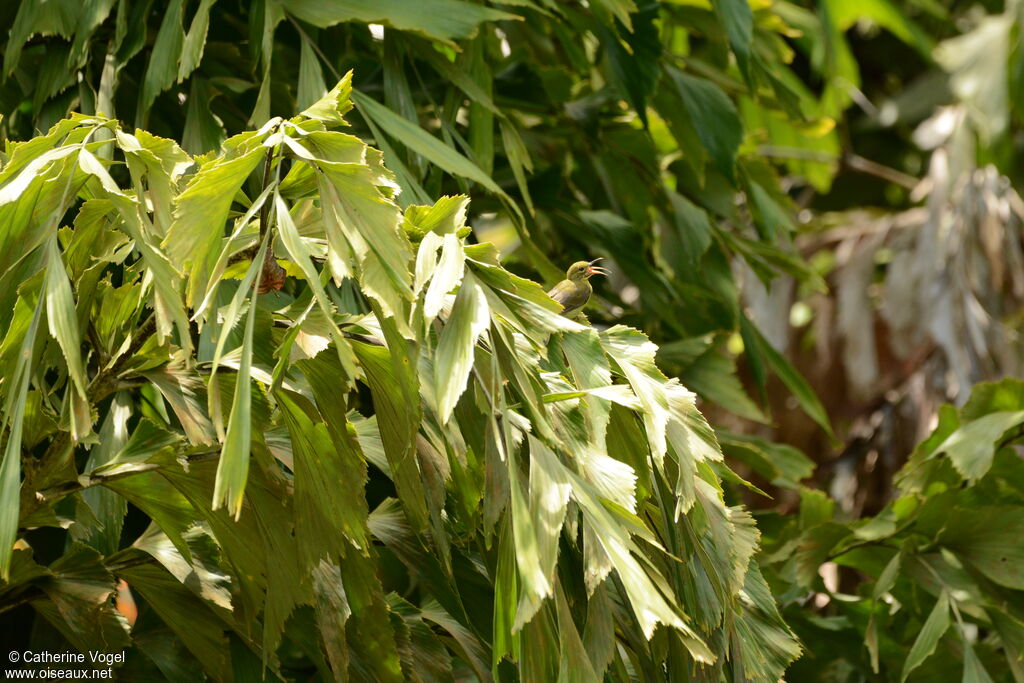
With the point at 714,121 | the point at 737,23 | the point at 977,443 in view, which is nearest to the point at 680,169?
the point at 714,121

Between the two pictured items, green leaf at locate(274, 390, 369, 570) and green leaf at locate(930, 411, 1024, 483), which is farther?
green leaf at locate(930, 411, 1024, 483)

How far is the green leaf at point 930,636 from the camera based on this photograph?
1419 millimetres

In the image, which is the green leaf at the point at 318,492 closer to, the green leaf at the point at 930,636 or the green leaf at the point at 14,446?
the green leaf at the point at 14,446

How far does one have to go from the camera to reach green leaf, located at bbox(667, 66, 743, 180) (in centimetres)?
177

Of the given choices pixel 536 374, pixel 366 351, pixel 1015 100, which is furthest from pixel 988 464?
pixel 1015 100

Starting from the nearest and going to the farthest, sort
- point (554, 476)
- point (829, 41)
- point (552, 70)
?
1. point (554, 476)
2. point (552, 70)
3. point (829, 41)

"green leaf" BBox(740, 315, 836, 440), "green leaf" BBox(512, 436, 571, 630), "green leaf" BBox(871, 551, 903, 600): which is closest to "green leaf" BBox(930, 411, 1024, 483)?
"green leaf" BBox(871, 551, 903, 600)

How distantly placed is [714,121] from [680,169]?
0.35 meters

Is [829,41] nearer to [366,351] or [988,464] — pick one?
[988,464]

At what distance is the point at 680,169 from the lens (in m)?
2.14

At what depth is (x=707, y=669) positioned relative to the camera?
3.42 feet

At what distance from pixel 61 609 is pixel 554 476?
1.83ft

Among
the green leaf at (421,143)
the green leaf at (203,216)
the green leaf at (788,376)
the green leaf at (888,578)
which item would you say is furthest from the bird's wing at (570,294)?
the green leaf at (788,376)

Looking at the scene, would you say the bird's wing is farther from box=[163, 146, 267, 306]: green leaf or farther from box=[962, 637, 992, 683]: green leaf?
box=[962, 637, 992, 683]: green leaf
